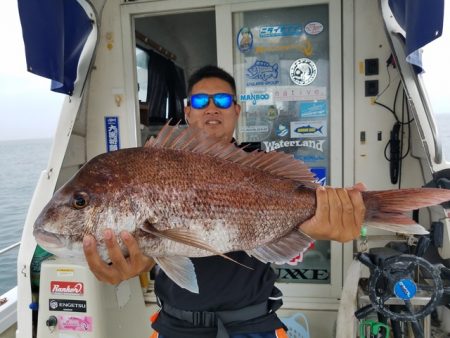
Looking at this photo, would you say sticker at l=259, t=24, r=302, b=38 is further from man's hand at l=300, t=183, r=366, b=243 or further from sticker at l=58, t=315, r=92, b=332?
sticker at l=58, t=315, r=92, b=332

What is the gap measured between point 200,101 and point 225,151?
0.48 metres

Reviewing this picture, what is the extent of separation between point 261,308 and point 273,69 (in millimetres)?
2557

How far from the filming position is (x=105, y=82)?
3.86 m

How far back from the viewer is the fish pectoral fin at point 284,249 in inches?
62.1

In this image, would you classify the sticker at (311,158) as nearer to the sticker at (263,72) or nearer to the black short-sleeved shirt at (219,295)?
the sticker at (263,72)

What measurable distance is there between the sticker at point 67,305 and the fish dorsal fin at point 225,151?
1846mm

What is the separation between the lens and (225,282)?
67.9 inches

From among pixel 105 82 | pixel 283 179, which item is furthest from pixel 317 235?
pixel 105 82

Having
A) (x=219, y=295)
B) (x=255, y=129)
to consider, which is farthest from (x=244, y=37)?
(x=219, y=295)

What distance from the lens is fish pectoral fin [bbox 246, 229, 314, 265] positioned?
158 cm

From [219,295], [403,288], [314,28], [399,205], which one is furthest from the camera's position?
[314,28]

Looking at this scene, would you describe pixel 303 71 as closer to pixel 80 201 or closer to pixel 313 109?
pixel 313 109

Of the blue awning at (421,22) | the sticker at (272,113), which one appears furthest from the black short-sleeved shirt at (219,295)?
the sticker at (272,113)

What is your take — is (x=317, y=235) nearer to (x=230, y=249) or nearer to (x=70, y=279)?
(x=230, y=249)
